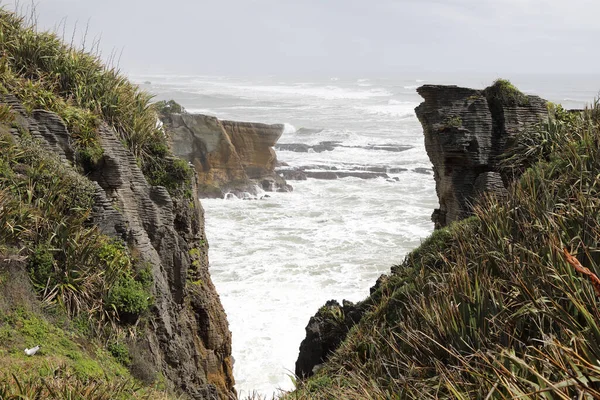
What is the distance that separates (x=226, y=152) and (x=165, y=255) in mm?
22561

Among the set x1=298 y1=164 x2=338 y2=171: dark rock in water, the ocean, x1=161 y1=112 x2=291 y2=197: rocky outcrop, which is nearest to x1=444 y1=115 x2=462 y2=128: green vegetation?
the ocean

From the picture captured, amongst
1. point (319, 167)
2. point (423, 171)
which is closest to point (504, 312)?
point (319, 167)

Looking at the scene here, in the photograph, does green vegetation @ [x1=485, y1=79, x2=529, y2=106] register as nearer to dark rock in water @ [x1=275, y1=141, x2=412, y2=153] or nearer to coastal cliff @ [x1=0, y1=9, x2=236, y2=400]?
coastal cliff @ [x1=0, y1=9, x2=236, y2=400]

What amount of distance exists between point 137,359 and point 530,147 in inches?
322

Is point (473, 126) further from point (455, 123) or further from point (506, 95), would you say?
point (506, 95)

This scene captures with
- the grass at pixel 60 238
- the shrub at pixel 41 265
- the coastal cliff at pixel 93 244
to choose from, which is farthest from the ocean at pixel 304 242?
the shrub at pixel 41 265

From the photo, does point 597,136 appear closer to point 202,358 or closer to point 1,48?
point 202,358

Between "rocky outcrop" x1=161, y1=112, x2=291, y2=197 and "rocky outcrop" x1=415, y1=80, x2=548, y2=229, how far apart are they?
2126cm

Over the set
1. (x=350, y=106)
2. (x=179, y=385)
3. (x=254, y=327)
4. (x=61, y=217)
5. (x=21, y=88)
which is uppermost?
(x=350, y=106)

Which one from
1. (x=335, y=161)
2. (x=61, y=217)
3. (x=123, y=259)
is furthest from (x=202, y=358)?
(x=335, y=161)

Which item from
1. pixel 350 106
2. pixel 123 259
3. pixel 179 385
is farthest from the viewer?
pixel 350 106

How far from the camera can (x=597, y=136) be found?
784 cm

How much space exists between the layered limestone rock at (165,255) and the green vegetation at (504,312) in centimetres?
267

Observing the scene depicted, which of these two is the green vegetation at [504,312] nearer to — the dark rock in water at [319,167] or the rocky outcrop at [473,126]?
the rocky outcrop at [473,126]
